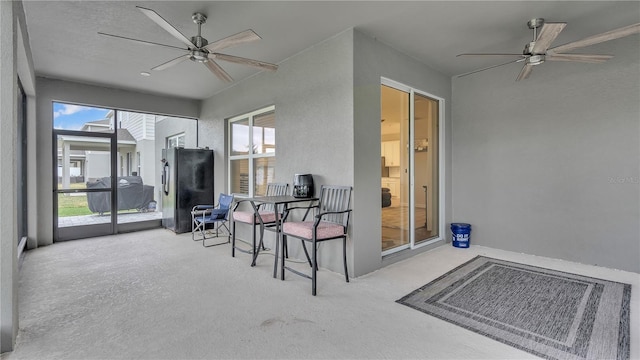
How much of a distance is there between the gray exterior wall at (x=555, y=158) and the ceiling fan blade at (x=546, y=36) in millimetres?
1205

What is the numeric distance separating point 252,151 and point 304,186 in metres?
1.91

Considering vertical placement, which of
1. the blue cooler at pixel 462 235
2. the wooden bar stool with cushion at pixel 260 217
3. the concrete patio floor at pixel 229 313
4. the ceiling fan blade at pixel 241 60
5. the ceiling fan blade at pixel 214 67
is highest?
the ceiling fan blade at pixel 241 60

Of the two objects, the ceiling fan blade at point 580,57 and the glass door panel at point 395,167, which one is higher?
the ceiling fan blade at point 580,57

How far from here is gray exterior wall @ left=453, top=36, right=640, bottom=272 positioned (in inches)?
130

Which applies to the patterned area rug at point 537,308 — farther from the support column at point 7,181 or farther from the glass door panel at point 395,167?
the support column at point 7,181

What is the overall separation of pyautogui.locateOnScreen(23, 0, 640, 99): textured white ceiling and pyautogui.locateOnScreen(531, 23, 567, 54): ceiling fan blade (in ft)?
1.10

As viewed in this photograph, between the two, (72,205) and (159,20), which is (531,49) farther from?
(72,205)

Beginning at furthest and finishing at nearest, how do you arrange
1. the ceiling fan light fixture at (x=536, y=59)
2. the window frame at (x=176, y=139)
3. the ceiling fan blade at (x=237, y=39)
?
the window frame at (x=176, y=139), the ceiling fan light fixture at (x=536, y=59), the ceiling fan blade at (x=237, y=39)

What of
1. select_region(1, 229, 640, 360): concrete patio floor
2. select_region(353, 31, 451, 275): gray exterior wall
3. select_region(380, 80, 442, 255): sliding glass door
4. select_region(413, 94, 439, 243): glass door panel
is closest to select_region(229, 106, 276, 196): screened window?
select_region(1, 229, 640, 360): concrete patio floor

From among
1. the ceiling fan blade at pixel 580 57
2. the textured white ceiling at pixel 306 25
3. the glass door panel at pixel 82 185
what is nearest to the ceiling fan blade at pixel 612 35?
the ceiling fan blade at pixel 580 57

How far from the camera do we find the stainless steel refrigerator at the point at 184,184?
17.8 feet

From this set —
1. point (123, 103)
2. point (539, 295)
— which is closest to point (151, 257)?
point (123, 103)

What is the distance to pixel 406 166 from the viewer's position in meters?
4.08

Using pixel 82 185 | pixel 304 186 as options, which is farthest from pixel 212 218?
pixel 82 185
